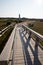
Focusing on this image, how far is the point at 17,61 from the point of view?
484 centimetres

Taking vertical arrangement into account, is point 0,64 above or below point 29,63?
above

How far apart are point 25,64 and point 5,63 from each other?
8.03ft

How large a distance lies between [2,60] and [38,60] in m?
2.98

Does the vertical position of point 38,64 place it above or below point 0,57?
below

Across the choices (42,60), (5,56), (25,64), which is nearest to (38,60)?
(42,60)

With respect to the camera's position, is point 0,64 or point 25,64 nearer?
point 0,64

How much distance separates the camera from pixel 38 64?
454 cm

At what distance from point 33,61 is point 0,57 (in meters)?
2.77

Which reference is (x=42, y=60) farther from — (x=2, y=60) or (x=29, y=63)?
(x=2, y=60)

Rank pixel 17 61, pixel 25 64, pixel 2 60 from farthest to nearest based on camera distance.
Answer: pixel 17 61 → pixel 25 64 → pixel 2 60

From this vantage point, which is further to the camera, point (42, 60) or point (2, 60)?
point (42, 60)

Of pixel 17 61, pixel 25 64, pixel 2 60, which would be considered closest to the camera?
pixel 2 60

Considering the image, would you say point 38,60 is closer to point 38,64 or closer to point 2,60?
point 38,64

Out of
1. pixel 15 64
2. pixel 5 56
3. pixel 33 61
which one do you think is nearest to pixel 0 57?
pixel 5 56
